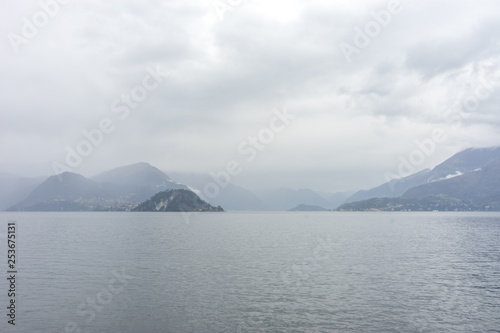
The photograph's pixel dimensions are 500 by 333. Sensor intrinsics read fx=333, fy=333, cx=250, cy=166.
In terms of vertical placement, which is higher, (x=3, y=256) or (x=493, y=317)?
(x=3, y=256)

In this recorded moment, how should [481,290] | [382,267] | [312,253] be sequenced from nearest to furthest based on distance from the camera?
1. [481,290]
2. [382,267]
3. [312,253]

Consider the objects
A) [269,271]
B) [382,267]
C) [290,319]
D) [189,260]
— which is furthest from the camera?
[189,260]

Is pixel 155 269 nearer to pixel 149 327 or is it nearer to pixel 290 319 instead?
pixel 149 327

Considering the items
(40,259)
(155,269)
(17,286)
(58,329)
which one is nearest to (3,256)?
(40,259)

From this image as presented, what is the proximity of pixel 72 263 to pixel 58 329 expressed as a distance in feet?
153

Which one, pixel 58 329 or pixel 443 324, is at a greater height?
pixel 58 329

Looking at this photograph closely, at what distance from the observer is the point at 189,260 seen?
A: 85.4m

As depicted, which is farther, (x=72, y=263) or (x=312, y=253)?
(x=312, y=253)

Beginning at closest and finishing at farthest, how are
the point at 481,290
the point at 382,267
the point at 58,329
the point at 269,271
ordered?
the point at 58,329 < the point at 481,290 < the point at 269,271 < the point at 382,267

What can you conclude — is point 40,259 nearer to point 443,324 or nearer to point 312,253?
point 312,253

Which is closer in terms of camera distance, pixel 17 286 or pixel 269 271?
pixel 17 286

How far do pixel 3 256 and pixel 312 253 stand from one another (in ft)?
285

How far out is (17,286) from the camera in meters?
57.0

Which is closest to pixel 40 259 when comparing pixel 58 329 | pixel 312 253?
pixel 58 329
